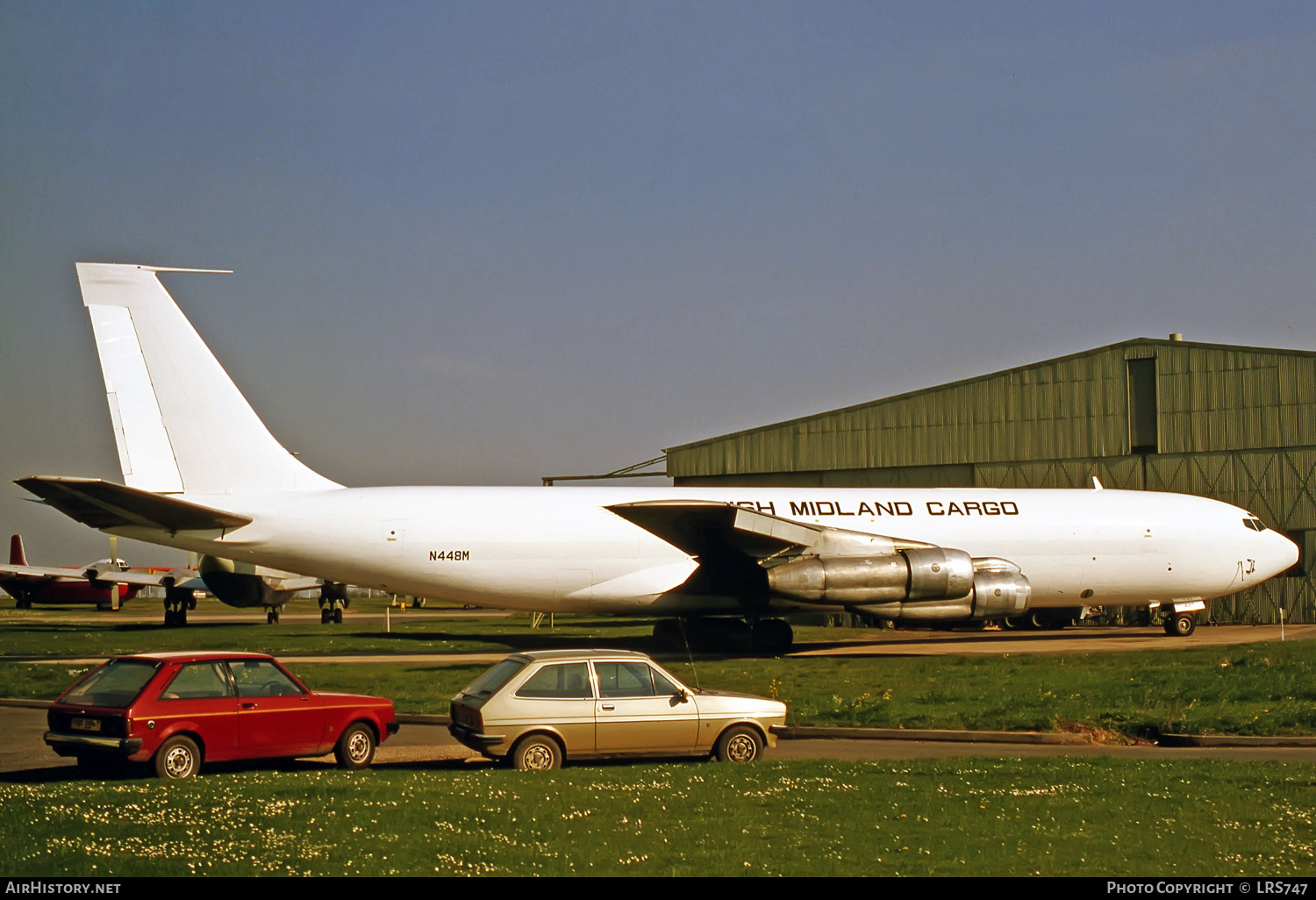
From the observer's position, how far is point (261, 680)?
1272cm

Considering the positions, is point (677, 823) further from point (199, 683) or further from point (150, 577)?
point (150, 577)

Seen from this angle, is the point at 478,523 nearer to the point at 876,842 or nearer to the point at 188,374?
the point at 188,374

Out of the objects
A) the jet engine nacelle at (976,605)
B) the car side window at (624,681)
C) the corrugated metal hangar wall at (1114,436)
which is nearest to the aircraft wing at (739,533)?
the jet engine nacelle at (976,605)

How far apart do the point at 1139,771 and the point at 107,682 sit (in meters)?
10.6

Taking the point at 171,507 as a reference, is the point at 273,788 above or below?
below

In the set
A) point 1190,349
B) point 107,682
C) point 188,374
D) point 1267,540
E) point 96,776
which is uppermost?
point 1190,349

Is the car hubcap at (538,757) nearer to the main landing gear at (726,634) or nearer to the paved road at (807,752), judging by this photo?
the paved road at (807,752)

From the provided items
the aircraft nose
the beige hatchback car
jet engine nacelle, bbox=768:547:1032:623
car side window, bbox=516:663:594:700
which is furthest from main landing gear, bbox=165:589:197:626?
car side window, bbox=516:663:594:700

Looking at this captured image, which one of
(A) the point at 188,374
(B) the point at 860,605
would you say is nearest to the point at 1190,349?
(B) the point at 860,605

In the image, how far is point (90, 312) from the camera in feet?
80.3

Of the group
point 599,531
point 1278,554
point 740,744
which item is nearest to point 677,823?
point 740,744

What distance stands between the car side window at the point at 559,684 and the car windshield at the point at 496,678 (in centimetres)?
24

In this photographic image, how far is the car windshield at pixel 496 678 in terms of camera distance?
12.7 meters

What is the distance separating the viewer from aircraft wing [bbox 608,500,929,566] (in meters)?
26.6
